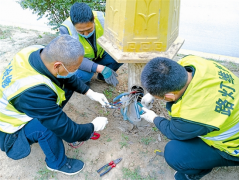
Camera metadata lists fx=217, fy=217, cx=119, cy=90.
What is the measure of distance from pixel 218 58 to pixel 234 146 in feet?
9.86

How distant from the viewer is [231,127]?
1.75 meters

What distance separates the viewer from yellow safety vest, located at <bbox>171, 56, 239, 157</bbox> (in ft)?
5.31

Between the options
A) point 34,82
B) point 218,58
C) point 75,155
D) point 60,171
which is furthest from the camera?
point 218,58

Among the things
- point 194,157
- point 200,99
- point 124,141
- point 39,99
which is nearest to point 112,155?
point 124,141

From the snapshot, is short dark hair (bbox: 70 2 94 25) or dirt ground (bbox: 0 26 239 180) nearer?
dirt ground (bbox: 0 26 239 180)

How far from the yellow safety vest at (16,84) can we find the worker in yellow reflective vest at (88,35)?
789mm

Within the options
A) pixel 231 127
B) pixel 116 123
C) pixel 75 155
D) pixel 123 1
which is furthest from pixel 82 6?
pixel 231 127

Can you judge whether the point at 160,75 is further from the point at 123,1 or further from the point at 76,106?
the point at 76,106

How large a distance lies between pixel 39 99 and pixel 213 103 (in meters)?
1.35

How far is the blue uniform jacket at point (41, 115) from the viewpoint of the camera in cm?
174

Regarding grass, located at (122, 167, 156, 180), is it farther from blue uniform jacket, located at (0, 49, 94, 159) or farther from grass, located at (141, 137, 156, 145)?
Answer: blue uniform jacket, located at (0, 49, 94, 159)

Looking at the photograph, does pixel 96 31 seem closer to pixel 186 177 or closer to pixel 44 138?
pixel 44 138

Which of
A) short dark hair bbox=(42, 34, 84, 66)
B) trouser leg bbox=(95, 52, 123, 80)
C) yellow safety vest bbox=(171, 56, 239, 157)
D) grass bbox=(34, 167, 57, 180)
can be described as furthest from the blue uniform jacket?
trouser leg bbox=(95, 52, 123, 80)

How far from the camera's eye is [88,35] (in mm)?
2869
